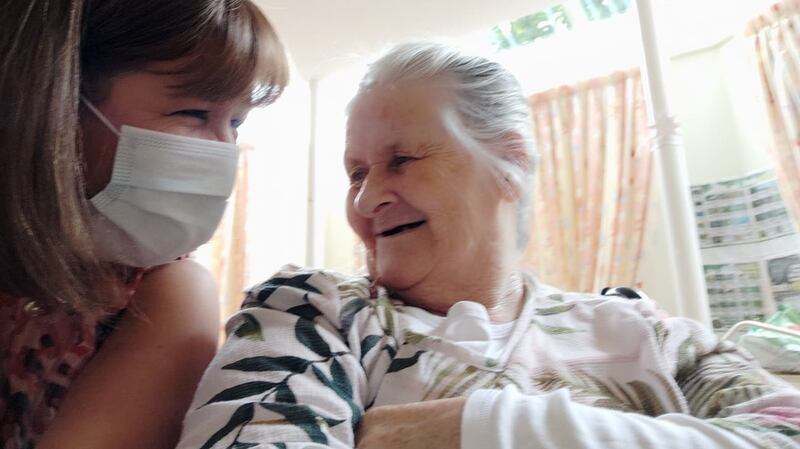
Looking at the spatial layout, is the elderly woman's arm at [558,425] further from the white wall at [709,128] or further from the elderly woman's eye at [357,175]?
the white wall at [709,128]

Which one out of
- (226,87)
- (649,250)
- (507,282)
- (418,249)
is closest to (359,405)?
(418,249)

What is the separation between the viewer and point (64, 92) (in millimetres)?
784

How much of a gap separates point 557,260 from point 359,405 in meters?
2.19

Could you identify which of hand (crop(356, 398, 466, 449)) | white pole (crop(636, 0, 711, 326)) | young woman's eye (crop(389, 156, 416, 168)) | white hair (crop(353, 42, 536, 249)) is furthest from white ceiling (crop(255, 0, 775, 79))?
hand (crop(356, 398, 466, 449))

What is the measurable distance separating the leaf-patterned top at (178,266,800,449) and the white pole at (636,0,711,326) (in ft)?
2.82

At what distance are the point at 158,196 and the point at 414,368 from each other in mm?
518

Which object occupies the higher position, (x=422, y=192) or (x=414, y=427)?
(x=422, y=192)

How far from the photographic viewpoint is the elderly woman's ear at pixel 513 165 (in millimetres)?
1015

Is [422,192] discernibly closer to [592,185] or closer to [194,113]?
[194,113]

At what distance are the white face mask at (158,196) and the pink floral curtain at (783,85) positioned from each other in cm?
222

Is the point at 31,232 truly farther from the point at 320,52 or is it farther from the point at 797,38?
the point at 797,38

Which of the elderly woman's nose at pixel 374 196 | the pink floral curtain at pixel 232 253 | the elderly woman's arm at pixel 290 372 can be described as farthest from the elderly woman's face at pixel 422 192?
the pink floral curtain at pixel 232 253

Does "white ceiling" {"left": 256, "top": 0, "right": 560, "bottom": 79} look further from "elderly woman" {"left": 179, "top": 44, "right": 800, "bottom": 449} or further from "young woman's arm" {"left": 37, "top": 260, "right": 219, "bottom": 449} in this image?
"young woman's arm" {"left": 37, "top": 260, "right": 219, "bottom": 449}

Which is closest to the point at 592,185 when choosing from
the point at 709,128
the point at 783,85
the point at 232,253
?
the point at 709,128
